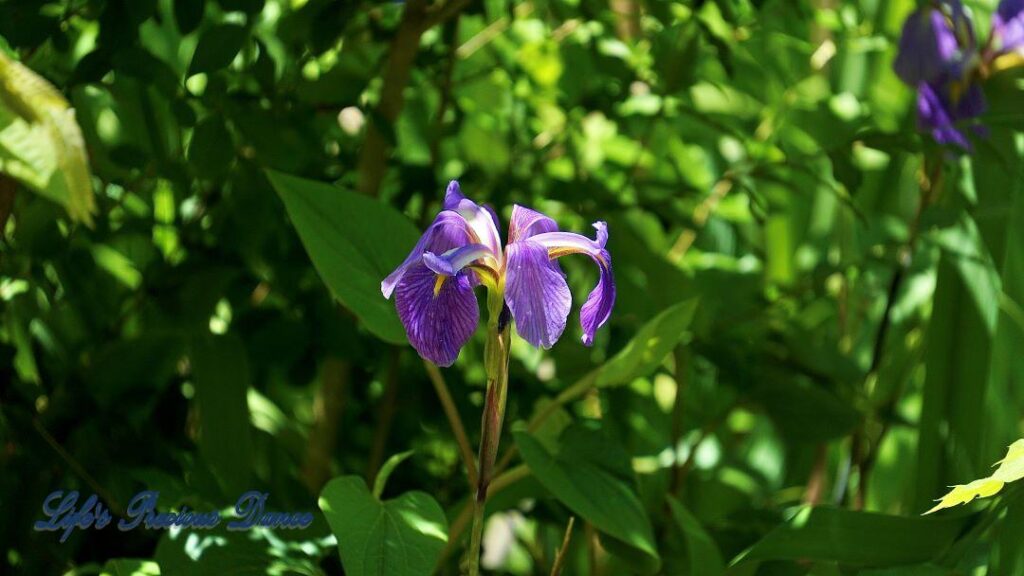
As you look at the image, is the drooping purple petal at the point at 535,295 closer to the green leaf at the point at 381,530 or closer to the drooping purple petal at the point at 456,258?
the drooping purple petal at the point at 456,258

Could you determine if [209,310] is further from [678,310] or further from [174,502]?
[678,310]

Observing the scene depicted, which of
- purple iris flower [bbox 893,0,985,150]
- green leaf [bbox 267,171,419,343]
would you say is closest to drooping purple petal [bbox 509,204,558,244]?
green leaf [bbox 267,171,419,343]

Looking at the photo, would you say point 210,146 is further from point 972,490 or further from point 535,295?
point 972,490

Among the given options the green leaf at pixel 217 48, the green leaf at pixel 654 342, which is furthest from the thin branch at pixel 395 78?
the green leaf at pixel 654 342

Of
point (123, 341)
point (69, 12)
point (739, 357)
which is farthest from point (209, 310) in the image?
point (739, 357)

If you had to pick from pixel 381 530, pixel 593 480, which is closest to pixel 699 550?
pixel 593 480

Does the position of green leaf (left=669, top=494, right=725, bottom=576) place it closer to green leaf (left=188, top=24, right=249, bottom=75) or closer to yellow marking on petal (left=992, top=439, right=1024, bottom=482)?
yellow marking on petal (left=992, top=439, right=1024, bottom=482)
